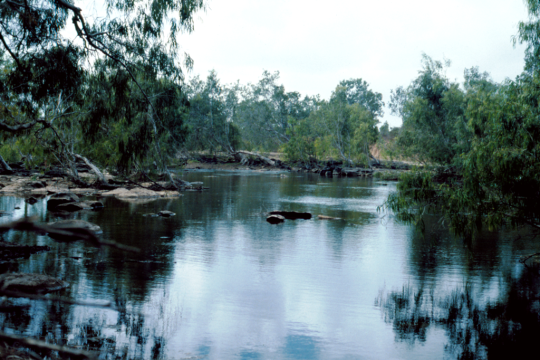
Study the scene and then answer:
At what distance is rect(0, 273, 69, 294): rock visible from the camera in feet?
28.2

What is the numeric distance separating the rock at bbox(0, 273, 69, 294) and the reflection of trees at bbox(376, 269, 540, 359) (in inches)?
244

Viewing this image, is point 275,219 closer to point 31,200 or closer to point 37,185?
point 31,200

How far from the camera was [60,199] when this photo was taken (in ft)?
70.3

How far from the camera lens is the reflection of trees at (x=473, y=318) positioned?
25.7 feet

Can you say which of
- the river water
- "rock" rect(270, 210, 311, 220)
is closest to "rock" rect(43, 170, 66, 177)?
the river water

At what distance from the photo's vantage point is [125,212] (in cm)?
2083

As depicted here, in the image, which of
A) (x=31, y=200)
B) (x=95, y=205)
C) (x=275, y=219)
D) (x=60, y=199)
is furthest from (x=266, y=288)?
(x=31, y=200)

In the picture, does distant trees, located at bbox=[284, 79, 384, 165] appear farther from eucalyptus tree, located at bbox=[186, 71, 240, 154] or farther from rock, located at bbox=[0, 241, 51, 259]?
rock, located at bbox=[0, 241, 51, 259]

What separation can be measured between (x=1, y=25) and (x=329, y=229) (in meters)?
12.6

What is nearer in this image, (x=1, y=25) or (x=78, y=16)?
(x=78, y=16)

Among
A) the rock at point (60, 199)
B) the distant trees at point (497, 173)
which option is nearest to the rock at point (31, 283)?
the distant trees at point (497, 173)

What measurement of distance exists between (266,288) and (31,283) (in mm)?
4593

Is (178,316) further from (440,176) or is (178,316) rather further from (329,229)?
(329,229)

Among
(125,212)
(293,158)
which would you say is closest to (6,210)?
(125,212)
